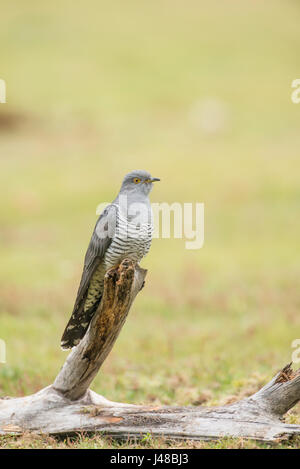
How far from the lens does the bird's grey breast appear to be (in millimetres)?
5660

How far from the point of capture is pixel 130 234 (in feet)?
18.5

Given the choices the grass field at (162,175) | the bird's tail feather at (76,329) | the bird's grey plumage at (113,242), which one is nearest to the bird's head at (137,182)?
the bird's grey plumage at (113,242)

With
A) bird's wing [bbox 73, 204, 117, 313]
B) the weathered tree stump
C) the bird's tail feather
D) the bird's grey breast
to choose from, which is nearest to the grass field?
the weathered tree stump

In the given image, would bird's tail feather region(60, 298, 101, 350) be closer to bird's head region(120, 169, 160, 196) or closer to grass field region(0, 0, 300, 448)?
grass field region(0, 0, 300, 448)

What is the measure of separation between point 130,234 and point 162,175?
→ 55.8 ft

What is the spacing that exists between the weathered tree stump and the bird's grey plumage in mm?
227

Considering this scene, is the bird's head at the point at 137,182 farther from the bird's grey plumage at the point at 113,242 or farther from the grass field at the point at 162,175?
the grass field at the point at 162,175

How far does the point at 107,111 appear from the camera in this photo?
115 ft

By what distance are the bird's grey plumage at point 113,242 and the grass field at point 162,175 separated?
1.21m

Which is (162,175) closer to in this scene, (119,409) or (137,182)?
(137,182)

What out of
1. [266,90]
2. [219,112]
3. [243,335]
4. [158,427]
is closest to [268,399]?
[158,427]
